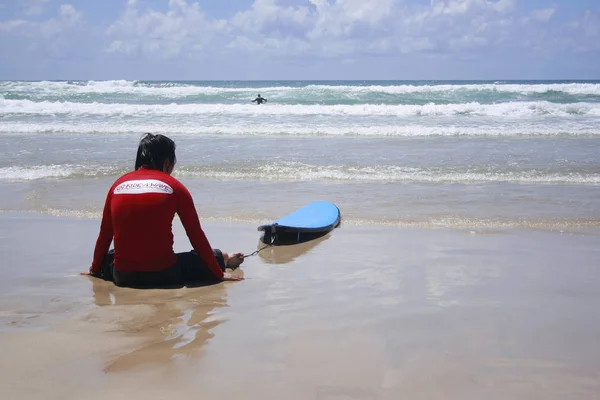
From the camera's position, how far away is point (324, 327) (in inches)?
118

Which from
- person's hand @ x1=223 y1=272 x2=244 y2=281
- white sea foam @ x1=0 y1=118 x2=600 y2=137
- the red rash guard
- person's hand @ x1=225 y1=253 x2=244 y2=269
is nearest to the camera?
the red rash guard

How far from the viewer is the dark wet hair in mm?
3695

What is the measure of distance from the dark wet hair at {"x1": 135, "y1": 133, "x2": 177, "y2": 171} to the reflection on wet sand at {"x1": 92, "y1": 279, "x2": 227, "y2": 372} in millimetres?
801

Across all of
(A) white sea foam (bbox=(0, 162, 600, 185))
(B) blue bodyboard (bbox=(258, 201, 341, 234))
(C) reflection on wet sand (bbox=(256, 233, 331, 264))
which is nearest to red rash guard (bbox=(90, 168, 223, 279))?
(C) reflection on wet sand (bbox=(256, 233, 331, 264))

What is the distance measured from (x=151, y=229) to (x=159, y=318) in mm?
635

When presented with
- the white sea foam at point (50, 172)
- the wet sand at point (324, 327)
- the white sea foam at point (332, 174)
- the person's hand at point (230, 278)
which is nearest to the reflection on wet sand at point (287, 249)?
the wet sand at point (324, 327)

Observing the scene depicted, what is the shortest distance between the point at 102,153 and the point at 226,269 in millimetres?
7675

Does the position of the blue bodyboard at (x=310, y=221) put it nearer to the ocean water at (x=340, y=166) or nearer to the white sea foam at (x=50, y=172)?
the ocean water at (x=340, y=166)

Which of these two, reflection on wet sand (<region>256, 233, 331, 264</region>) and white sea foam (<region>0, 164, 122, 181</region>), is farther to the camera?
white sea foam (<region>0, 164, 122, 181</region>)

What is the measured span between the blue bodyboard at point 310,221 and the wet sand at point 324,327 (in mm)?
327

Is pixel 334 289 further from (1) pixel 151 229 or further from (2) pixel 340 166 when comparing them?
(2) pixel 340 166

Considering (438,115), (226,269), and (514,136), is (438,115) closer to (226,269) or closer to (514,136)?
(514,136)

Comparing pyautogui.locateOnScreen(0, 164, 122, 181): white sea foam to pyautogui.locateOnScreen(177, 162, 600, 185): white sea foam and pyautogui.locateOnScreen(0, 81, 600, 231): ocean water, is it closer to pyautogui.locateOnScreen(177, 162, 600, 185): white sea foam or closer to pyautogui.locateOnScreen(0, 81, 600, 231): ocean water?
pyautogui.locateOnScreen(0, 81, 600, 231): ocean water

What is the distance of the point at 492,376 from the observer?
2451mm
